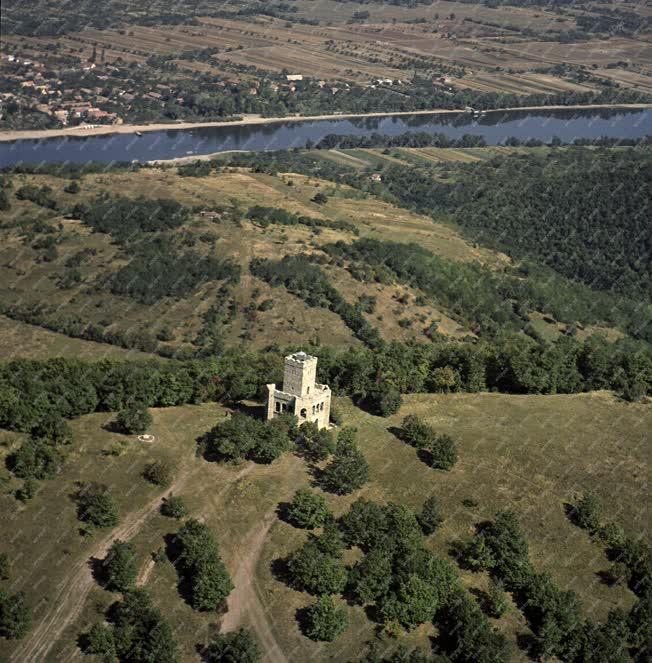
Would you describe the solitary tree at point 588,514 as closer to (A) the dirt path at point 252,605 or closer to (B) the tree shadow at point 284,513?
(B) the tree shadow at point 284,513

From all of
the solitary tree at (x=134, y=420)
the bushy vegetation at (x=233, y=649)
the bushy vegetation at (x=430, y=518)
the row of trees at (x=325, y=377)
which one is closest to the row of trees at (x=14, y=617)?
the bushy vegetation at (x=233, y=649)

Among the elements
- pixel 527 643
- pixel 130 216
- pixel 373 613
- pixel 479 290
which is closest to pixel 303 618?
pixel 373 613

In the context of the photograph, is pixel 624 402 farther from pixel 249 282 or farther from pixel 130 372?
pixel 249 282

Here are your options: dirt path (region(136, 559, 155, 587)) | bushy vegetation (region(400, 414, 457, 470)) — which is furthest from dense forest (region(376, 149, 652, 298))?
dirt path (region(136, 559, 155, 587))

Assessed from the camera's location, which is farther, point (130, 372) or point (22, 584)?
point (130, 372)

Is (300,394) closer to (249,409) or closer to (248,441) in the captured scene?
(248,441)

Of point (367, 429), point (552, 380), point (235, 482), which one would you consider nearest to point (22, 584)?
point (235, 482)
